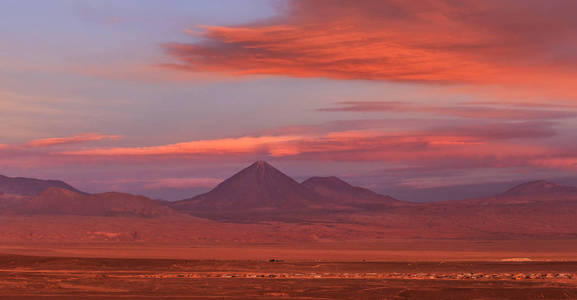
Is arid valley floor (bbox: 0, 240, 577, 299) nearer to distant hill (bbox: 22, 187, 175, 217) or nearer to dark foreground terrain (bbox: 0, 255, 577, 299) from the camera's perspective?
dark foreground terrain (bbox: 0, 255, 577, 299)

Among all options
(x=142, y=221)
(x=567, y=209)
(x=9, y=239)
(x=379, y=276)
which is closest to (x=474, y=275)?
(x=379, y=276)

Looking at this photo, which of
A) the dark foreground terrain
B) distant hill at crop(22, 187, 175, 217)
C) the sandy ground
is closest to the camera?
the dark foreground terrain

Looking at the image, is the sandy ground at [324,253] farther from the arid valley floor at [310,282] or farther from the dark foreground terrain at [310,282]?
the arid valley floor at [310,282]

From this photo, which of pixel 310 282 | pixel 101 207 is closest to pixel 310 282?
pixel 310 282

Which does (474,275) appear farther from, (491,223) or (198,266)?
(491,223)

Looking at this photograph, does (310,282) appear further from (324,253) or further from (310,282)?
Answer: (324,253)

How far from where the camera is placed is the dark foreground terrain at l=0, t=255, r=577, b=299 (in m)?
30.1

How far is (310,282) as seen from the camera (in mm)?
36344

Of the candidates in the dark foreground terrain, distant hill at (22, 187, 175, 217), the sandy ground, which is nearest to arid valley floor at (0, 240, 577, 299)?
the dark foreground terrain

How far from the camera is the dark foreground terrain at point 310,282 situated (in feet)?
98.7

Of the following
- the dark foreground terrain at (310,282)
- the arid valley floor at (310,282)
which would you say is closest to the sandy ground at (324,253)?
the dark foreground terrain at (310,282)

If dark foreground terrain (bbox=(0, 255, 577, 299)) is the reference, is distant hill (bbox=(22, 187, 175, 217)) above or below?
above

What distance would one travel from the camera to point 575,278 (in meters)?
36.8

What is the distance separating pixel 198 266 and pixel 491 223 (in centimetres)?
13706
